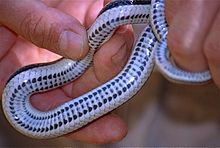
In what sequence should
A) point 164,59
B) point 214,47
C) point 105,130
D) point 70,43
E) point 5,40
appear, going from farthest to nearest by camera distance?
1. point 5,40
2. point 105,130
3. point 70,43
4. point 164,59
5. point 214,47

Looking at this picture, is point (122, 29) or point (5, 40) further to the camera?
point (5, 40)


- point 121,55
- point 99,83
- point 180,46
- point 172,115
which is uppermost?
point 180,46

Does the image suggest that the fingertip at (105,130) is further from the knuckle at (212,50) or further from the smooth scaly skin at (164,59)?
the knuckle at (212,50)

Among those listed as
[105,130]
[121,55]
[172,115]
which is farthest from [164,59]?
[172,115]

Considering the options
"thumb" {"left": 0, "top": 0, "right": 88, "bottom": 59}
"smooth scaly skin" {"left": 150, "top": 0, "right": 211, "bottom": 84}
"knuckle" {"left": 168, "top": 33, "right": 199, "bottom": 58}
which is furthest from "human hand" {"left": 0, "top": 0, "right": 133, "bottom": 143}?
"knuckle" {"left": 168, "top": 33, "right": 199, "bottom": 58}

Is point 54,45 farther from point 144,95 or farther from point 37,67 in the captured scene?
point 144,95

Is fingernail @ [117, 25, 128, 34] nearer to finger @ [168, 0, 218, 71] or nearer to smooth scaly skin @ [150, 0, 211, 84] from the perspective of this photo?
smooth scaly skin @ [150, 0, 211, 84]

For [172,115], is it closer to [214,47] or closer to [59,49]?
[59,49]

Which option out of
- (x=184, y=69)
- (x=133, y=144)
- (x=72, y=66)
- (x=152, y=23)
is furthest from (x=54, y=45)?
(x=133, y=144)
